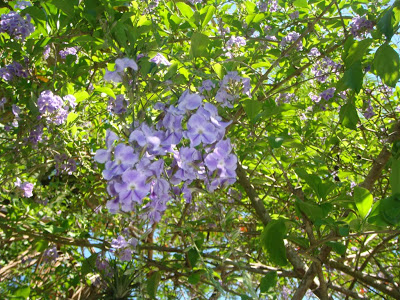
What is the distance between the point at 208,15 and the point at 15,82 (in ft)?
3.13

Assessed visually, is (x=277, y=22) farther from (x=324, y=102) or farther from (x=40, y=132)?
A: (x=40, y=132)

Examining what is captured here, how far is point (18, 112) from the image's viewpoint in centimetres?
174

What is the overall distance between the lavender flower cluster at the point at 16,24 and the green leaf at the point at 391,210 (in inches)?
52.0

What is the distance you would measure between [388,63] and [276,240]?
51 cm

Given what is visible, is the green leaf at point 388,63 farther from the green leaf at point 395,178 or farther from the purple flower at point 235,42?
the purple flower at point 235,42

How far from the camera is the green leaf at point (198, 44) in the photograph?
1.01 m

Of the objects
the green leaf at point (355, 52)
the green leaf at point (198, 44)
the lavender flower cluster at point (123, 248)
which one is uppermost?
the green leaf at point (198, 44)

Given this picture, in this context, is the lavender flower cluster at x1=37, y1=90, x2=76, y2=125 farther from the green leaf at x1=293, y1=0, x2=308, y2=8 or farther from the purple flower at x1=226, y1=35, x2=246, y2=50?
the green leaf at x1=293, y1=0, x2=308, y2=8

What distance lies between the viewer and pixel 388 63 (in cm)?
93

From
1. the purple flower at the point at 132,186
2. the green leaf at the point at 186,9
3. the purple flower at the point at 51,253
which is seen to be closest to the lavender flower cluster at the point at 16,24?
the green leaf at the point at 186,9

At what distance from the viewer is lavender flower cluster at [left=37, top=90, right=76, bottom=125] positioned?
1.50 metres

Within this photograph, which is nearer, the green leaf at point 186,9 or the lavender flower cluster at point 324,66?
the green leaf at point 186,9

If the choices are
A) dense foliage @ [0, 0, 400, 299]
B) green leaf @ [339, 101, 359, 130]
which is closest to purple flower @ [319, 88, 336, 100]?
dense foliage @ [0, 0, 400, 299]

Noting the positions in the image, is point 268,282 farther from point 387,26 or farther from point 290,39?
point 290,39
